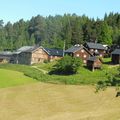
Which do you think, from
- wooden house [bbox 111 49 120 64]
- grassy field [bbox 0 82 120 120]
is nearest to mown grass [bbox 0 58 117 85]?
wooden house [bbox 111 49 120 64]

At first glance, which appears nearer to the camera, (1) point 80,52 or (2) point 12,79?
(2) point 12,79

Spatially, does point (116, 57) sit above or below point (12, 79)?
above

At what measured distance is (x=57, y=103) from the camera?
46.6m

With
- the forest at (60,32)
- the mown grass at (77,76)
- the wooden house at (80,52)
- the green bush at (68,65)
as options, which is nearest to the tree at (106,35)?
the forest at (60,32)

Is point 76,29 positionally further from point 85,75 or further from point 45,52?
point 85,75

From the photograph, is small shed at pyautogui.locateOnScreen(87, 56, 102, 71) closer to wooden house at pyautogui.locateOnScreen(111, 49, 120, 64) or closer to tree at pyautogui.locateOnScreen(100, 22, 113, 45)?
wooden house at pyautogui.locateOnScreen(111, 49, 120, 64)

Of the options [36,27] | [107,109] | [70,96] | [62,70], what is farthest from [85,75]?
A: [36,27]

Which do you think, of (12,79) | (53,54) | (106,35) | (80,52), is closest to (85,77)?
(12,79)

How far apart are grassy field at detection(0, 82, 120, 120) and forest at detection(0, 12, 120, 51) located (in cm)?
4551

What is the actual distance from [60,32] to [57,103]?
123 metres

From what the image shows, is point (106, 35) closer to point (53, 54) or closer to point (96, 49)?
point (96, 49)

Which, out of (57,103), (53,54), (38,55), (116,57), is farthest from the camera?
(53,54)

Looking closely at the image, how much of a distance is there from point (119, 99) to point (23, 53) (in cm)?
5796

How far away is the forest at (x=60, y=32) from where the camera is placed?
367ft
